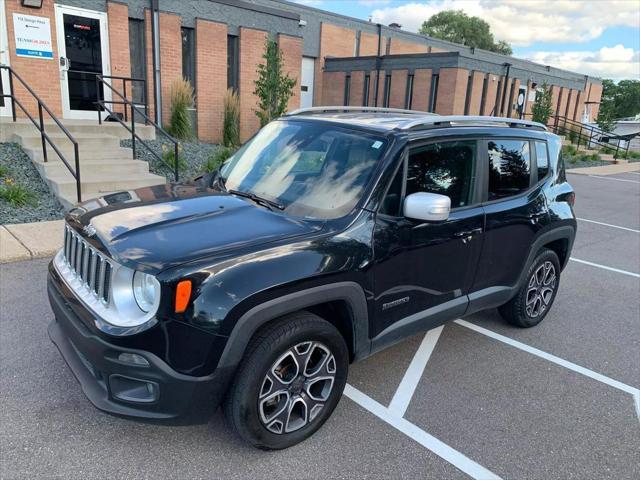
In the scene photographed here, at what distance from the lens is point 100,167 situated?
346 inches

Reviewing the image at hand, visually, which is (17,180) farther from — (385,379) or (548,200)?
(548,200)

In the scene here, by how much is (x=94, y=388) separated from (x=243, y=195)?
1.51m

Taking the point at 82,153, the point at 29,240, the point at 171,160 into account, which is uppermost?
the point at 82,153

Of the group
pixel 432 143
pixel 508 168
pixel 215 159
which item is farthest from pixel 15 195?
pixel 508 168

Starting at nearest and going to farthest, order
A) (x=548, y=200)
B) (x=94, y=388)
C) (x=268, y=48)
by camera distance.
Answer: (x=94, y=388)
(x=548, y=200)
(x=268, y=48)

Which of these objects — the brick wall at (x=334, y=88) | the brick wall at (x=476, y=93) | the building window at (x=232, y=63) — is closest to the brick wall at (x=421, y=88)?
the brick wall at (x=476, y=93)

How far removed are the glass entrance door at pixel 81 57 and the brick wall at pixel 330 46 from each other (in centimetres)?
1437

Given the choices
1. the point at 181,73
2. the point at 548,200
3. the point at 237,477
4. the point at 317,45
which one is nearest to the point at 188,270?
the point at 237,477

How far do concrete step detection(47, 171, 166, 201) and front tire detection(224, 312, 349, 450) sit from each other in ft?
20.6

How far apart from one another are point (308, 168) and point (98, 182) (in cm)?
583

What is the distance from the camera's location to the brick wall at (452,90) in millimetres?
22016

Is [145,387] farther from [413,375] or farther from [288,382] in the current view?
[413,375]

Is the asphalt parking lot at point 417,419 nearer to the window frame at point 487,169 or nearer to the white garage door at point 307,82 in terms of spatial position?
the window frame at point 487,169

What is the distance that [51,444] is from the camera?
2.77 meters
